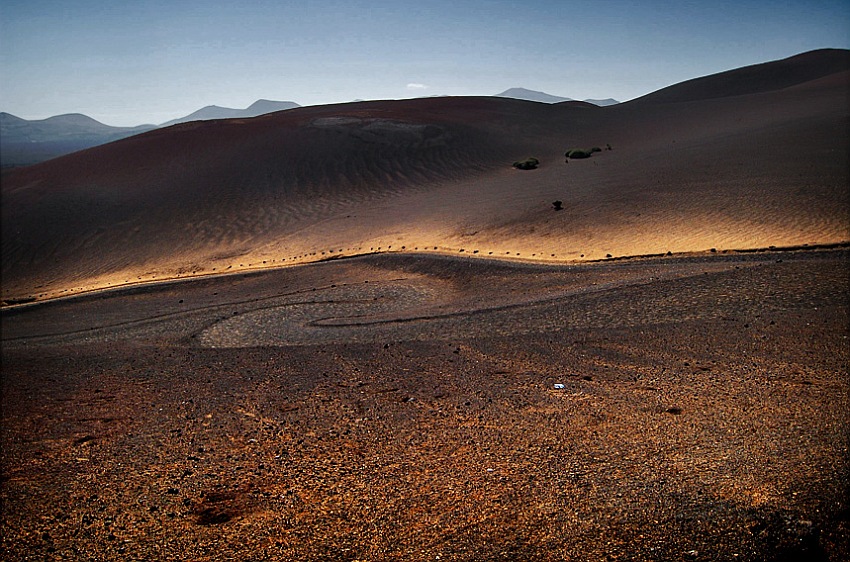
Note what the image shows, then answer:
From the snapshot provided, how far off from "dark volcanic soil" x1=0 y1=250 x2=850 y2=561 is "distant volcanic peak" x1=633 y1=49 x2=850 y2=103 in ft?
215

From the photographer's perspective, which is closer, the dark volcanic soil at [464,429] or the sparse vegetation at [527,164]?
the dark volcanic soil at [464,429]

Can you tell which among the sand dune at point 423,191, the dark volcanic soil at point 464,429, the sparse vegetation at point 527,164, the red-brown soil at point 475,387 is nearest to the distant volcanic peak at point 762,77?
the sand dune at point 423,191

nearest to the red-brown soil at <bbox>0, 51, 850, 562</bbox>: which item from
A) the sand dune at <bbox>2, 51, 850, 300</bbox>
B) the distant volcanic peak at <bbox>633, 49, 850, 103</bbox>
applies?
the sand dune at <bbox>2, 51, 850, 300</bbox>

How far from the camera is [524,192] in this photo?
23188 millimetres

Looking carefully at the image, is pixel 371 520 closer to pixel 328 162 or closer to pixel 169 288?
pixel 169 288

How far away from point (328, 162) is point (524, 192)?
43.6 ft

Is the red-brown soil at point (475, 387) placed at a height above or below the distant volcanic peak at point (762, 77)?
below

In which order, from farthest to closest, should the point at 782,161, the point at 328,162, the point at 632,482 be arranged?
the point at 328,162 < the point at 782,161 < the point at 632,482

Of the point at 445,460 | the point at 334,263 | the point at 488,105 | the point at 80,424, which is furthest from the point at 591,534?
the point at 488,105

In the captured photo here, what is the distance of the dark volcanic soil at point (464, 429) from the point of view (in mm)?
4309

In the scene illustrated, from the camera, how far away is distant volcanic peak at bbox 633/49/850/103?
228 ft

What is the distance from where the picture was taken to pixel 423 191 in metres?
28.1

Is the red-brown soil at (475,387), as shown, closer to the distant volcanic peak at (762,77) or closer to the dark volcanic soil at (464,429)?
the dark volcanic soil at (464,429)

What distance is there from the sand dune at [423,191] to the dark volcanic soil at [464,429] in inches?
204
